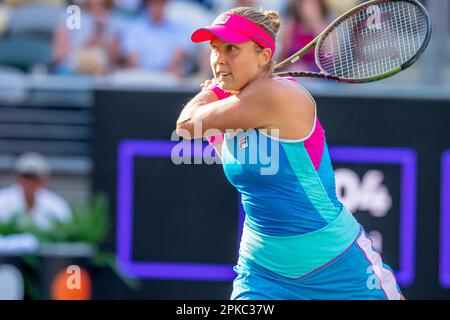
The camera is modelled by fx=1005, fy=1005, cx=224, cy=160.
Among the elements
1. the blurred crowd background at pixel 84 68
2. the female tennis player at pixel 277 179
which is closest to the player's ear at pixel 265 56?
the female tennis player at pixel 277 179

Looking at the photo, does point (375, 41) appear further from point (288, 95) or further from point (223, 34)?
point (223, 34)

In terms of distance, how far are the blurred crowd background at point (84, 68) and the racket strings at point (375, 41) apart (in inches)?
89.8

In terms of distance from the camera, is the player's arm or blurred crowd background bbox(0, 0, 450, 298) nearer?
the player's arm

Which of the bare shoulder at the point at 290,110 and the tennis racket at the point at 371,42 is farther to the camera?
the tennis racket at the point at 371,42

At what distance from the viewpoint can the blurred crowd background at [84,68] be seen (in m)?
6.96

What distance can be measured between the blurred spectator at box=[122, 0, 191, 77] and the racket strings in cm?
328

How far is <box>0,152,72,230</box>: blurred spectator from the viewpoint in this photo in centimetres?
682

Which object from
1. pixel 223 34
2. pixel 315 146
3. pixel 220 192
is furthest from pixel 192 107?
pixel 220 192

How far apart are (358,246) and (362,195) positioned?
267 centimetres

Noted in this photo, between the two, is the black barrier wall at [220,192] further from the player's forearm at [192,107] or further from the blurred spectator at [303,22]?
the player's forearm at [192,107]

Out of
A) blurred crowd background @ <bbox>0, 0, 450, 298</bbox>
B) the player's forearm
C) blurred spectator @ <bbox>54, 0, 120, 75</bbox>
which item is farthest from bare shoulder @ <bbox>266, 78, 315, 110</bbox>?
blurred spectator @ <bbox>54, 0, 120, 75</bbox>

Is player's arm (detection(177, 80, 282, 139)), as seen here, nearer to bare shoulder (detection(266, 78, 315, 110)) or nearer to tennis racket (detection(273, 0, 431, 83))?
bare shoulder (detection(266, 78, 315, 110))

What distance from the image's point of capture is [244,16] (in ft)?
11.5
